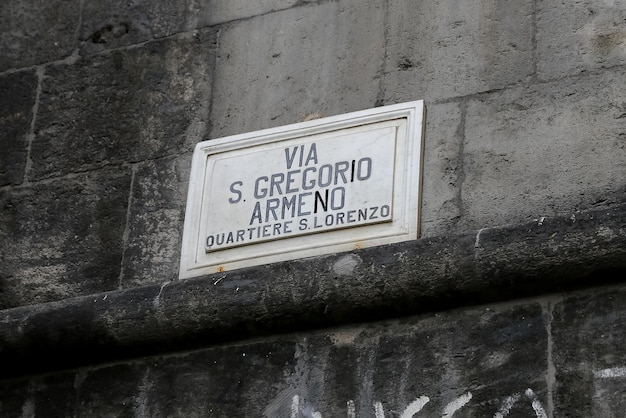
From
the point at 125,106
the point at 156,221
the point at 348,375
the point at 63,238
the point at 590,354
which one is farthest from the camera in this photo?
the point at 125,106

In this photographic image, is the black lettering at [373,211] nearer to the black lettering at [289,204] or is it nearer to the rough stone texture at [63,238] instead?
the black lettering at [289,204]

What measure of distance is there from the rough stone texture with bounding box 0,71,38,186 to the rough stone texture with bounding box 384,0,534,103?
1.15 metres

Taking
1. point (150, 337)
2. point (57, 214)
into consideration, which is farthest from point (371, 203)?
point (57, 214)

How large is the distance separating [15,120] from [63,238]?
1.62 ft

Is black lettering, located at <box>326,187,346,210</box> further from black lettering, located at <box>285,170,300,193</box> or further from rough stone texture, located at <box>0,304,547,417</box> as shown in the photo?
rough stone texture, located at <box>0,304,547,417</box>

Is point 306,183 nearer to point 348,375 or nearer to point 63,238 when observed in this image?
point 348,375

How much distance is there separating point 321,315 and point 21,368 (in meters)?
0.89

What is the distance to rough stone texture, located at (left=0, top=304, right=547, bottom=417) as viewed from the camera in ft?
11.9

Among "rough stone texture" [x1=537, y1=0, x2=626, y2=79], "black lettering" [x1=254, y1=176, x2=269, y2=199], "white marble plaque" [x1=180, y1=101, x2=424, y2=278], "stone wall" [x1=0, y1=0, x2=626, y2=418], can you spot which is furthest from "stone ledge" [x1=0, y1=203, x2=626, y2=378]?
"rough stone texture" [x1=537, y1=0, x2=626, y2=79]

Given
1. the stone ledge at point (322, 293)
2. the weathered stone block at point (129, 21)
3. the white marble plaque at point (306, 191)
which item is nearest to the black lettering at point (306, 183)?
the white marble plaque at point (306, 191)

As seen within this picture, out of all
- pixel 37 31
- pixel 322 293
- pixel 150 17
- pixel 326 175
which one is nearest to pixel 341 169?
pixel 326 175

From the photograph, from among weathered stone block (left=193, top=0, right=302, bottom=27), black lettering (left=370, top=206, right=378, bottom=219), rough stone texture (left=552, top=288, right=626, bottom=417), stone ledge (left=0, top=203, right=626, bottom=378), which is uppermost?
weathered stone block (left=193, top=0, right=302, bottom=27)

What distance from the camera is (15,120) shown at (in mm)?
4719

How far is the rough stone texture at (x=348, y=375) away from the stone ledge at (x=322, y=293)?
0.04 m
